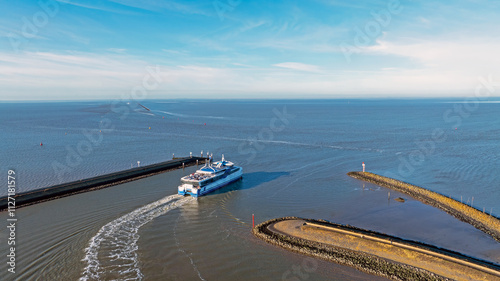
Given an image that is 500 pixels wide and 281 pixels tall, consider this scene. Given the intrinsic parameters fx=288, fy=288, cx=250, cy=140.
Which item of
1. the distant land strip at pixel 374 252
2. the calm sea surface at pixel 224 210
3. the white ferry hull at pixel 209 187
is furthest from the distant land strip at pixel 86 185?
the distant land strip at pixel 374 252

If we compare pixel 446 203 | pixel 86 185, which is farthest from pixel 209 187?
pixel 446 203

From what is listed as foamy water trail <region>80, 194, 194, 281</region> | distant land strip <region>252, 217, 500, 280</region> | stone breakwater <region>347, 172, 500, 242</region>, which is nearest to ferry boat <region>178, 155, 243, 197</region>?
foamy water trail <region>80, 194, 194, 281</region>

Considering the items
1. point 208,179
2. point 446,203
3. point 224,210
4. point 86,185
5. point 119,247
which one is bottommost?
point 119,247

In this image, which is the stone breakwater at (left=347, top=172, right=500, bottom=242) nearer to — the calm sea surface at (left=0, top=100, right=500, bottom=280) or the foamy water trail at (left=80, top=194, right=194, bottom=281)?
the calm sea surface at (left=0, top=100, right=500, bottom=280)

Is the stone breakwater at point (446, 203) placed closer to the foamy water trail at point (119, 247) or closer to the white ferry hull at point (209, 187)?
the white ferry hull at point (209, 187)

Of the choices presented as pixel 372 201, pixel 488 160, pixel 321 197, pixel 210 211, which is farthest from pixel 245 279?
pixel 488 160

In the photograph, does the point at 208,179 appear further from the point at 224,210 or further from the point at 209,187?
the point at 224,210
